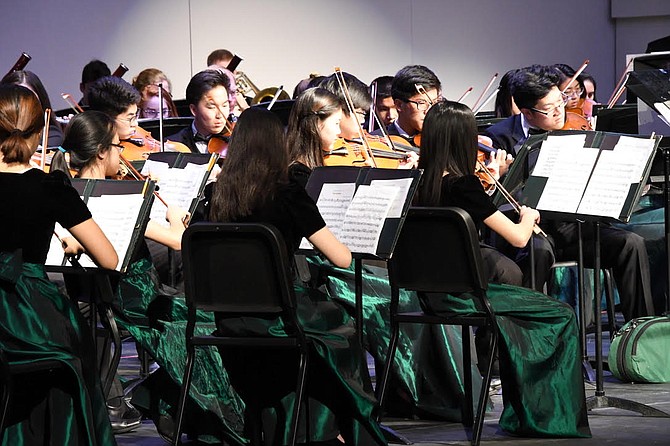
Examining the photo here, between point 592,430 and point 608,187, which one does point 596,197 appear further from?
point 592,430

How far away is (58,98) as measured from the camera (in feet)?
26.2

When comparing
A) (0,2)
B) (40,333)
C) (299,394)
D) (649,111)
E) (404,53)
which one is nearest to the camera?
(40,333)

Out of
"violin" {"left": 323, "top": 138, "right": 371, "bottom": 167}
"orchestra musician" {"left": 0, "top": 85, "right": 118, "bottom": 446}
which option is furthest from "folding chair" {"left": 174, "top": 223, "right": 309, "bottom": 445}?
"violin" {"left": 323, "top": 138, "right": 371, "bottom": 167}

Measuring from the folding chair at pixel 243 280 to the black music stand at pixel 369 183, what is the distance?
29cm

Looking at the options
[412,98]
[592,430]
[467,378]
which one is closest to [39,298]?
[467,378]

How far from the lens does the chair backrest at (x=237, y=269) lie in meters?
2.80

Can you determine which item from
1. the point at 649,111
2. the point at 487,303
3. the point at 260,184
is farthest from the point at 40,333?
the point at 649,111

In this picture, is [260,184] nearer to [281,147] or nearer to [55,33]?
[281,147]

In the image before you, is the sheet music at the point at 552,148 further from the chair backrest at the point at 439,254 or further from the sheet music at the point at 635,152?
the chair backrest at the point at 439,254

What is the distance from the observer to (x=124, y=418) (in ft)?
11.7

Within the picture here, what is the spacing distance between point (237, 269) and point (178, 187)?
1.02 metres

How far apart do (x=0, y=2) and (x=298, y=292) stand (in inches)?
217

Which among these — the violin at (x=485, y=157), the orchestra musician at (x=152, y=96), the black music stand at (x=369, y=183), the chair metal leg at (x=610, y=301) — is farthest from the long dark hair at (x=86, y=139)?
the orchestra musician at (x=152, y=96)

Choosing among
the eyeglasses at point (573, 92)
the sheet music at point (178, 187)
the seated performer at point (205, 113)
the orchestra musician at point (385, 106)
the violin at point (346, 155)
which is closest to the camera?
the sheet music at point (178, 187)
